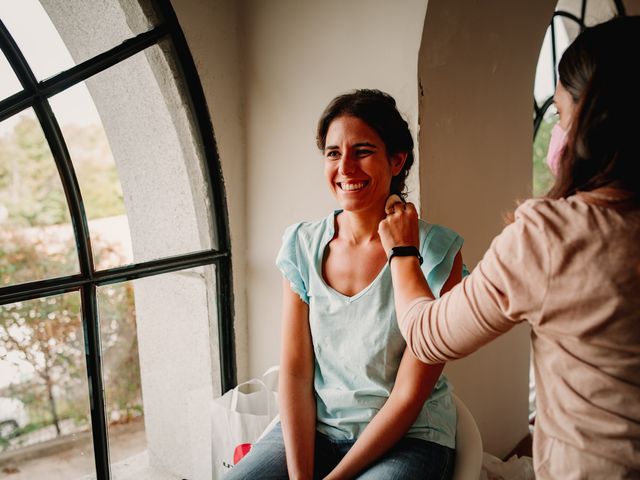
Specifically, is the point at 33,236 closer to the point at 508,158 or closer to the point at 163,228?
the point at 163,228

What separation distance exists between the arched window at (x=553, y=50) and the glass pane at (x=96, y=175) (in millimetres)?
2141

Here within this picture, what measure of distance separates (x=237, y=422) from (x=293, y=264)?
582mm

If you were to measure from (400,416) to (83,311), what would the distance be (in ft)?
3.22

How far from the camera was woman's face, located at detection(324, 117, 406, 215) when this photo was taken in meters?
1.37

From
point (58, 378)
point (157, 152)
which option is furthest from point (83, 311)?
point (157, 152)

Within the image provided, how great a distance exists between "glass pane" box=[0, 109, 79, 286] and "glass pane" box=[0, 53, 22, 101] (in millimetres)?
61

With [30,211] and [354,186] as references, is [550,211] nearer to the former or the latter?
[354,186]

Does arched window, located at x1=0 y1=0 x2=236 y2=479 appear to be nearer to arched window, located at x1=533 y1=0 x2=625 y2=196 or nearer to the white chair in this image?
the white chair

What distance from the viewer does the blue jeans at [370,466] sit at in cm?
118

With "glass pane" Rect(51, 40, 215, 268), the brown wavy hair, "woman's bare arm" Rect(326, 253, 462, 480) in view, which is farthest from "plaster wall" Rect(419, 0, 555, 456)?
"glass pane" Rect(51, 40, 215, 268)

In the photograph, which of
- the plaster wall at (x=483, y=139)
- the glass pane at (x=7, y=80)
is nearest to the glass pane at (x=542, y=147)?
the plaster wall at (x=483, y=139)

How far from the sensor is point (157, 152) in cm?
186

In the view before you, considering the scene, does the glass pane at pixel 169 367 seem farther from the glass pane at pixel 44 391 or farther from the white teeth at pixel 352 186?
the white teeth at pixel 352 186

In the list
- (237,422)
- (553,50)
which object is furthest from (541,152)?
(237,422)
